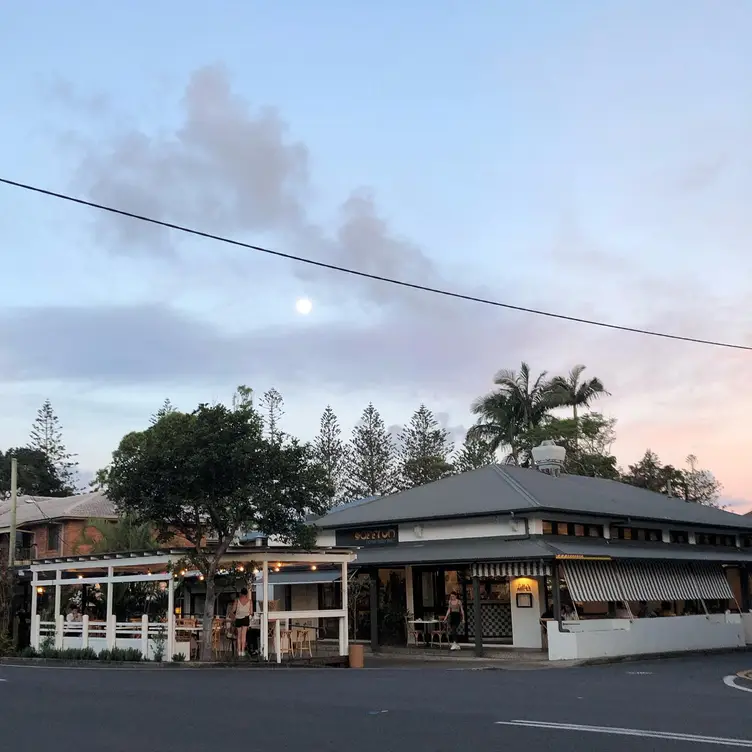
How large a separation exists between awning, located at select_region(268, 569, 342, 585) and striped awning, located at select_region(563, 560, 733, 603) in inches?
275

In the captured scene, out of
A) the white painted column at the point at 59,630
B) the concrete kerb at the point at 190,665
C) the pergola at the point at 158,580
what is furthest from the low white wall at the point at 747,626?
the white painted column at the point at 59,630

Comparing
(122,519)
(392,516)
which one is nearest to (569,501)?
(392,516)

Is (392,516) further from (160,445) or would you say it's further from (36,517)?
(36,517)

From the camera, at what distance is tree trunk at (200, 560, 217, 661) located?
73.7ft

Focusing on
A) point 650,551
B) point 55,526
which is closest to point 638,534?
point 650,551

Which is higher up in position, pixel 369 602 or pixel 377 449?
→ pixel 377 449

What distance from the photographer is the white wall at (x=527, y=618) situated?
1049 inches

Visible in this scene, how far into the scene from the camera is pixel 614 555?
26.5m

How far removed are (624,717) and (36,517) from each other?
42229 millimetres

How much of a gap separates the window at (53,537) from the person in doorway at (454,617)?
27257 millimetres

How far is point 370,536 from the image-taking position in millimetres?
30250

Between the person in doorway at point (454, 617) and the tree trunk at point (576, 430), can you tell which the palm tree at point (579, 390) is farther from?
the person in doorway at point (454, 617)

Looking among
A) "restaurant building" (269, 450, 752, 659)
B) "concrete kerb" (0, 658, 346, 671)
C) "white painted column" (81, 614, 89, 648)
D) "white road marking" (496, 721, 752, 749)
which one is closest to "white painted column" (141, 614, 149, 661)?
"concrete kerb" (0, 658, 346, 671)

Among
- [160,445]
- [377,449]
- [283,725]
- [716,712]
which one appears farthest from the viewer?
[377,449]
